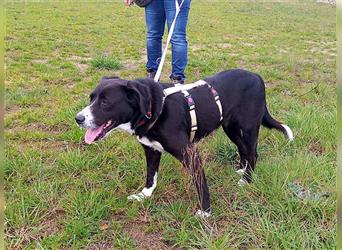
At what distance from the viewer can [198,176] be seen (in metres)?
2.50

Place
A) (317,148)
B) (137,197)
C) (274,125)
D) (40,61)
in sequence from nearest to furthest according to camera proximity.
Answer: (137,197), (274,125), (317,148), (40,61)

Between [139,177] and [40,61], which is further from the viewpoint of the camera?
[40,61]

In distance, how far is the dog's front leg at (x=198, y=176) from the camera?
2.46 m

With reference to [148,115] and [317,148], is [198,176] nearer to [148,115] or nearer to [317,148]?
[148,115]

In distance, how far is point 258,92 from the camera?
286 cm

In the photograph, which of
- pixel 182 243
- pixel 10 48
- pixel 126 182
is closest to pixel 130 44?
pixel 10 48

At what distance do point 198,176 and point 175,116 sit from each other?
406 millimetres

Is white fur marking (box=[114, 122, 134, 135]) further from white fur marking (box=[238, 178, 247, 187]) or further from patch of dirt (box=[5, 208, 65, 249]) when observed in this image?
white fur marking (box=[238, 178, 247, 187])

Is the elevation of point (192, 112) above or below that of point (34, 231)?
above

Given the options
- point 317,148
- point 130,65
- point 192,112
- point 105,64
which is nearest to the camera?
point 192,112

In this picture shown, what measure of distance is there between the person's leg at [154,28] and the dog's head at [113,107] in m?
1.91

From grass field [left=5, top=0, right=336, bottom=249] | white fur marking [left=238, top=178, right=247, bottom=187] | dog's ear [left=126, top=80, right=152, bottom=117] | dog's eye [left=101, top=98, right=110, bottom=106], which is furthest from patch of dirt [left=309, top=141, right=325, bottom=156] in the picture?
dog's eye [left=101, top=98, right=110, bottom=106]

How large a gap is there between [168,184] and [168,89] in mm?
722

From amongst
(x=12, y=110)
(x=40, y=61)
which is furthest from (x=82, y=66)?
(x=12, y=110)
